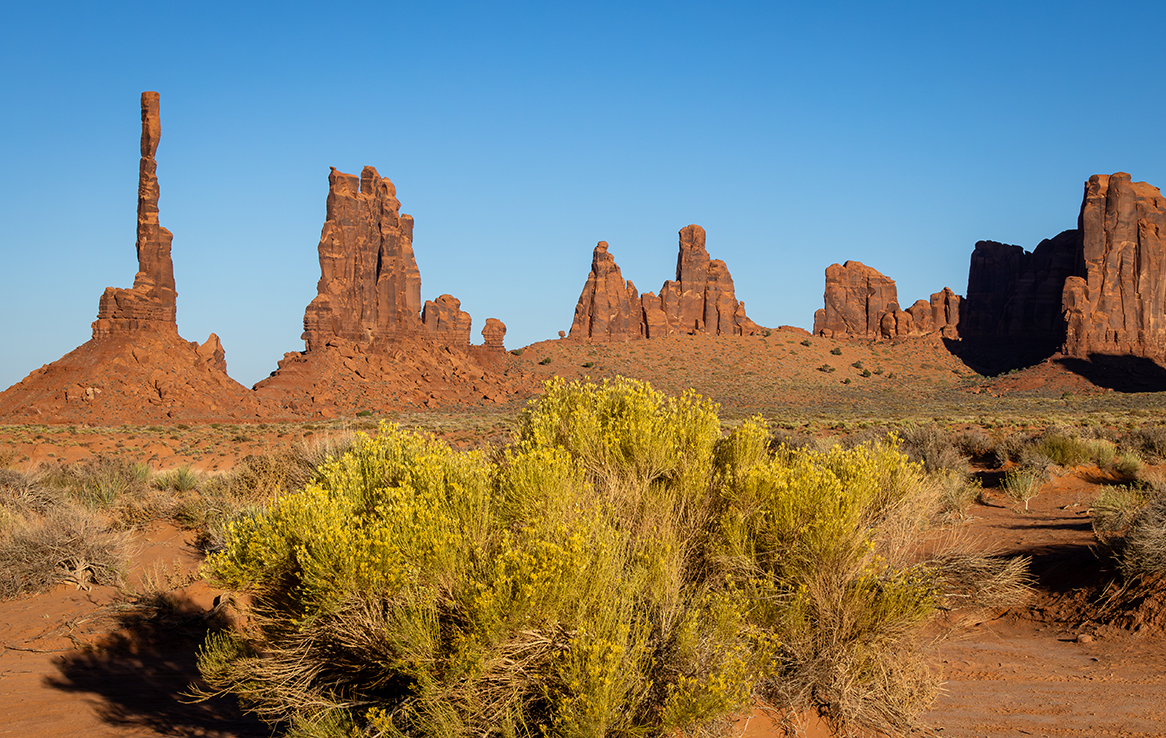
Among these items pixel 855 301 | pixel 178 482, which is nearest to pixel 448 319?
pixel 855 301

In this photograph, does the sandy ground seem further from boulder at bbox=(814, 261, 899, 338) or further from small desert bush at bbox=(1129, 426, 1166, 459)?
boulder at bbox=(814, 261, 899, 338)

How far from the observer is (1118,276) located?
80.0m

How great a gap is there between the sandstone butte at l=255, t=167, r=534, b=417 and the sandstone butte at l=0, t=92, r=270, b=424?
20.5 feet

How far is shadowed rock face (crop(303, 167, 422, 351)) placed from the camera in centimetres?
7081

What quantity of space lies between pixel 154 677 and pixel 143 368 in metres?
52.7

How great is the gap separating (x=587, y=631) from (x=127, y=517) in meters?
11.9

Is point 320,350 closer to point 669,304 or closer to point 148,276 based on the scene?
point 148,276

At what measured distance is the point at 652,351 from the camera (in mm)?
85312

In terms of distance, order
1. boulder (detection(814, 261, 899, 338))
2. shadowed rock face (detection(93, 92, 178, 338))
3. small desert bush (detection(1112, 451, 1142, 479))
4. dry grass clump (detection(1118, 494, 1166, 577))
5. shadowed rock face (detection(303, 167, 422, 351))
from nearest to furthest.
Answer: dry grass clump (detection(1118, 494, 1166, 577)), small desert bush (detection(1112, 451, 1142, 479)), shadowed rock face (detection(93, 92, 178, 338)), shadowed rock face (detection(303, 167, 422, 351)), boulder (detection(814, 261, 899, 338))

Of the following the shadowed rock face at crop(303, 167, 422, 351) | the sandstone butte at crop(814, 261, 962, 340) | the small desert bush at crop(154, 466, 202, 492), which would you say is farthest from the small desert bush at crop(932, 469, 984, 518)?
the sandstone butte at crop(814, 261, 962, 340)

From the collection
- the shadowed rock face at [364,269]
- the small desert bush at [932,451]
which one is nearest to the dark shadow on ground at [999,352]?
the shadowed rock face at [364,269]

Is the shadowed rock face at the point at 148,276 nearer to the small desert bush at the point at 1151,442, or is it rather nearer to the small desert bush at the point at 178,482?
the small desert bush at the point at 178,482

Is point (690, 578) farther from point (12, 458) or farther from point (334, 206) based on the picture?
point (334, 206)

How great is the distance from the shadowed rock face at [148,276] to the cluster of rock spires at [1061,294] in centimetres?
7652
